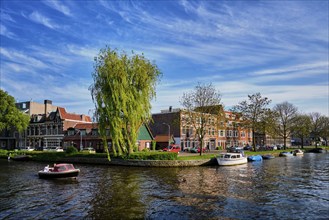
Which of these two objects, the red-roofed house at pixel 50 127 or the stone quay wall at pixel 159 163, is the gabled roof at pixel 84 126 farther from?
the stone quay wall at pixel 159 163

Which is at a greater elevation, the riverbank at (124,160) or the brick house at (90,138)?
the brick house at (90,138)

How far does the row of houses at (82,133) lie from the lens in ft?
254

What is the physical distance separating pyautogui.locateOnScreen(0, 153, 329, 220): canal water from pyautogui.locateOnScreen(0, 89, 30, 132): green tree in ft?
141

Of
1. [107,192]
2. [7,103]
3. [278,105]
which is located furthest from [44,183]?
[278,105]

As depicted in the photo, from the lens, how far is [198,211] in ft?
67.6

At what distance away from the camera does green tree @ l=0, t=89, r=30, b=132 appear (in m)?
74.6

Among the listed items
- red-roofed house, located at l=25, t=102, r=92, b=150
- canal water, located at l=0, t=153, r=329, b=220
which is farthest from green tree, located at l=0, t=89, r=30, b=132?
canal water, located at l=0, t=153, r=329, b=220

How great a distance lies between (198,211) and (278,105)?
89331 millimetres

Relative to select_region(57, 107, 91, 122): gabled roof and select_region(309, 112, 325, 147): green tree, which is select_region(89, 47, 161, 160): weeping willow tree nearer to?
select_region(57, 107, 91, 122): gabled roof

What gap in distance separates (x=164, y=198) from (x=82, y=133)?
6047 cm

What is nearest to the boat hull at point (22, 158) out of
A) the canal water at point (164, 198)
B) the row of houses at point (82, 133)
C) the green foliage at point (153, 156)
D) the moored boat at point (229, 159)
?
the row of houses at point (82, 133)

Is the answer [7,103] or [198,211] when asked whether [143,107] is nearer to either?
[198,211]

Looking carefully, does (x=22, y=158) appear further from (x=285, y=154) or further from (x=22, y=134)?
(x=285, y=154)

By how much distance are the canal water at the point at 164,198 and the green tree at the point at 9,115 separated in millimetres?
43019
